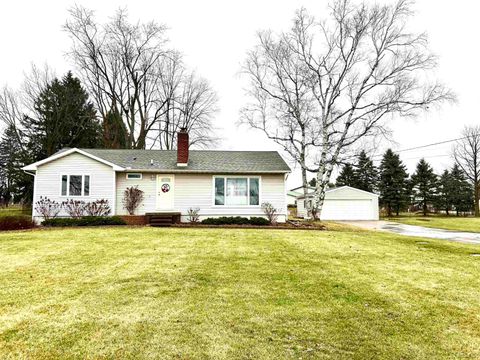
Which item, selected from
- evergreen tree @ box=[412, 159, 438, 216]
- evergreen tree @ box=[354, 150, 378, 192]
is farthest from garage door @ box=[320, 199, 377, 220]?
evergreen tree @ box=[412, 159, 438, 216]

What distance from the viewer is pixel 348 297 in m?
4.57

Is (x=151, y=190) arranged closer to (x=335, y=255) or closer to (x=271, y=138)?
(x=271, y=138)

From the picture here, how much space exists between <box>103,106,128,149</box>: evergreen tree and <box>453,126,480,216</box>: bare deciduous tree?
41103 mm

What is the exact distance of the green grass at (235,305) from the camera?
3.04m

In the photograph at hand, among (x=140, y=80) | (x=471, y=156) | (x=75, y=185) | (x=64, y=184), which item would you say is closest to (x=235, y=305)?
(x=75, y=185)

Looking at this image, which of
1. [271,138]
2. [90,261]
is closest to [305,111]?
[271,138]

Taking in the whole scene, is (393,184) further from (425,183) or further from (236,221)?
(236,221)

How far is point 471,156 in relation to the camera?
38531 millimetres

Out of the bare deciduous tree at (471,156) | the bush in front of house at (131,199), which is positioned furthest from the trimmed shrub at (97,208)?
the bare deciduous tree at (471,156)

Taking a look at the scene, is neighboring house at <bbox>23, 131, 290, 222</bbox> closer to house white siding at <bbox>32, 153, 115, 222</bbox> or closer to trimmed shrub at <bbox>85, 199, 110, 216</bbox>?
house white siding at <bbox>32, 153, 115, 222</bbox>

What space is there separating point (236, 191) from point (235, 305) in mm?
12819

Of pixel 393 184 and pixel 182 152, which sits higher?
pixel 182 152

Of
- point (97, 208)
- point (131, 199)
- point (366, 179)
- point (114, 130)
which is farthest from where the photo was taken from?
point (366, 179)

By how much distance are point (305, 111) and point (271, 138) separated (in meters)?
3.11
